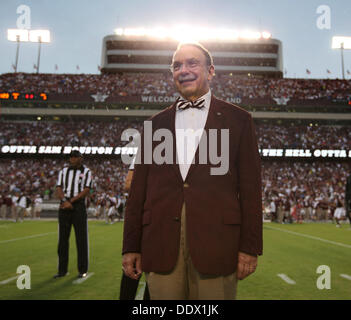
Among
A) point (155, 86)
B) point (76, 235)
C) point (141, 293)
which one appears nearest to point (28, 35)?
point (155, 86)

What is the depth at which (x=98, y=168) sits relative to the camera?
103 ft

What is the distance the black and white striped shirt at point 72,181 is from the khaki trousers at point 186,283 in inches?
149

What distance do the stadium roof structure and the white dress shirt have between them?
163 ft

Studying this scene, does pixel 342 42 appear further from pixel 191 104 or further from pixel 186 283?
pixel 186 283

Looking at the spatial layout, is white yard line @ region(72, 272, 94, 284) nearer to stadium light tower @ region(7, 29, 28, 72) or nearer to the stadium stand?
the stadium stand

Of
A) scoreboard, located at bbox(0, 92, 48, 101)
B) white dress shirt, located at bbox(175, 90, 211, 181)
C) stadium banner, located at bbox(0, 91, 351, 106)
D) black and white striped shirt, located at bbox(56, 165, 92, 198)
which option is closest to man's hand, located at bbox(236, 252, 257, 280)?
white dress shirt, located at bbox(175, 90, 211, 181)

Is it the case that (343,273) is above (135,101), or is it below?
below

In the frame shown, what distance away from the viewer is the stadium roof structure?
1951 inches

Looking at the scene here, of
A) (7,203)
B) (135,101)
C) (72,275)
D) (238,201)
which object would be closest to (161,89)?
(135,101)

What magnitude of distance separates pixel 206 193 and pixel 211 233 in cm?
21

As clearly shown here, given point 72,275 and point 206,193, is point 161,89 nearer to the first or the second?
point 72,275

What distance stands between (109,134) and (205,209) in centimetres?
3645

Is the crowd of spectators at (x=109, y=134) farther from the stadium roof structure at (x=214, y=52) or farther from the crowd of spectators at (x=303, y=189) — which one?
the stadium roof structure at (x=214, y=52)

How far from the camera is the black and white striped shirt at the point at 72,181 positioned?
5.13 m
